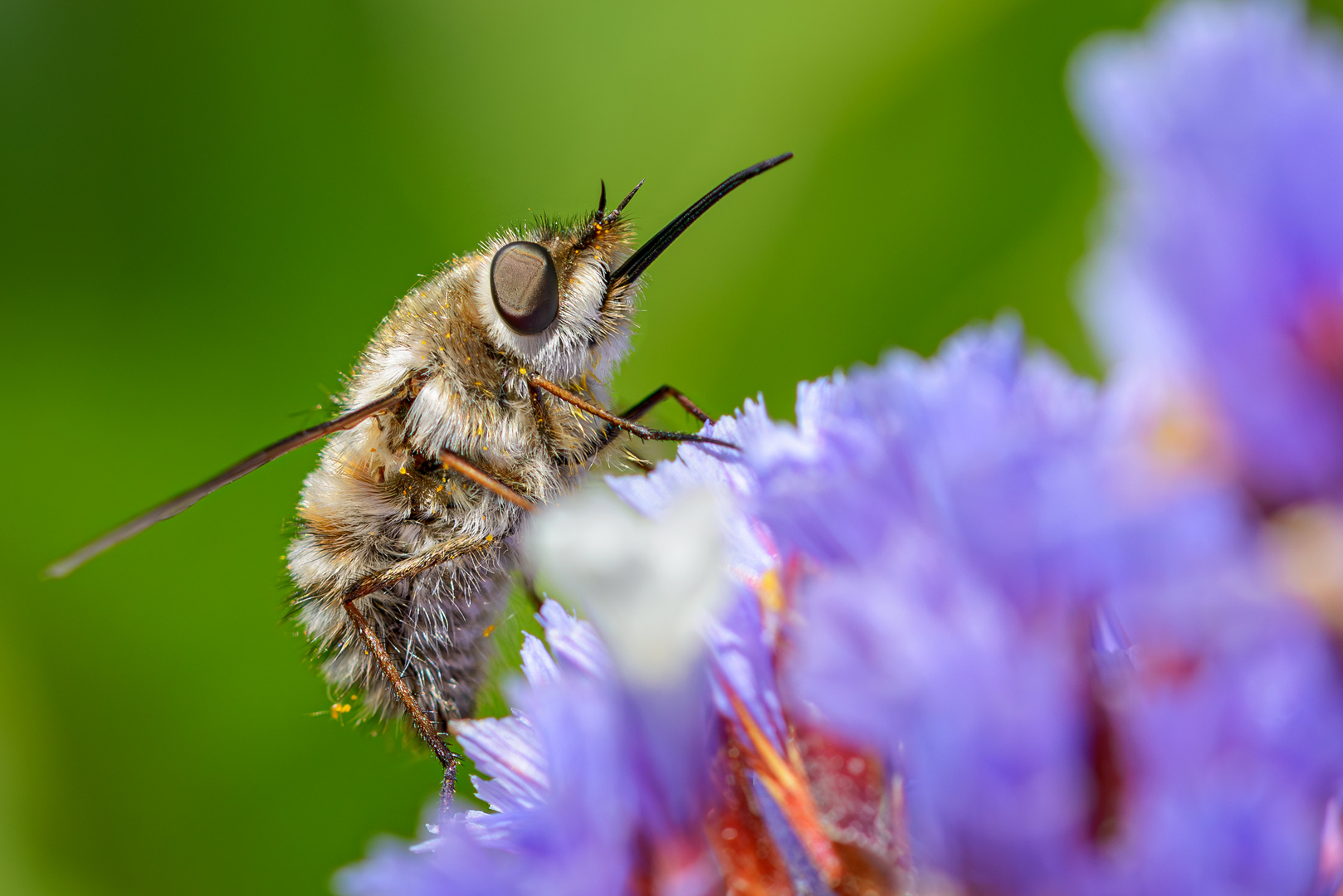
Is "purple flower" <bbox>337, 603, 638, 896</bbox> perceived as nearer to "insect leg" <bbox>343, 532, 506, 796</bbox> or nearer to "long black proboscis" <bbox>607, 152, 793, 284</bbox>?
"insect leg" <bbox>343, 532, 506, 796</bbox>

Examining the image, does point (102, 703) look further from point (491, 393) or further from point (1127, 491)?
point (1127, 491)

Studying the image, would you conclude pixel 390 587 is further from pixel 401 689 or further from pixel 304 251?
pixel 304 251

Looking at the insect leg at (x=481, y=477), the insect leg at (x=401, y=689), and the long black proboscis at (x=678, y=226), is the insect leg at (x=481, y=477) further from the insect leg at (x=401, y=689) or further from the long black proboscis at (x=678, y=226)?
the long black proboscis at (x=678, y=226)

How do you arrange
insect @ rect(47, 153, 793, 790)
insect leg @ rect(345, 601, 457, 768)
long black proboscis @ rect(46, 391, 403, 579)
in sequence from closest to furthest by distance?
long black proboscis @ rect(46, 391, 403, 579) → insect leg @ rect(345, 601, 457, 768) → insect @ rect(47, 153, 793, 790)

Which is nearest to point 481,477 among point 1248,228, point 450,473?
point 450,473

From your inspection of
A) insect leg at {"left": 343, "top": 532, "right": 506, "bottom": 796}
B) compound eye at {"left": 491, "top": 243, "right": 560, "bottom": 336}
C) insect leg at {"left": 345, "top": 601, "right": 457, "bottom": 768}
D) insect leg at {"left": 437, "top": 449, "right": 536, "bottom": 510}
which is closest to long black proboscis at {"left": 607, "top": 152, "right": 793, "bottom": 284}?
compound eye at {"left": 491, "top": 243, "right": 560, "bottom": 336}

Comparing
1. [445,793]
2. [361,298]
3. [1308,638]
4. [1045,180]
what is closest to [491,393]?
[445,793]
